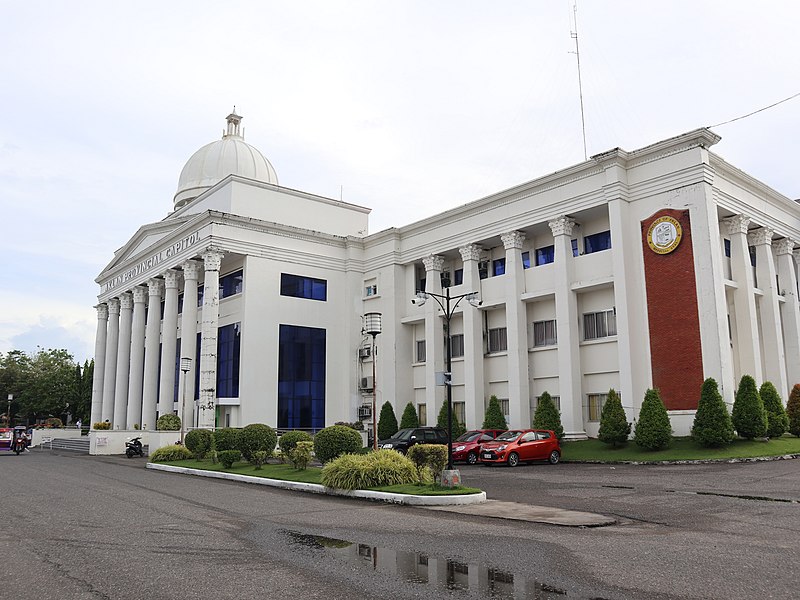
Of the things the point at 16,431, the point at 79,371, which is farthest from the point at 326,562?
the point at 79,371

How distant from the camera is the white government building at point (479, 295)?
28188mm

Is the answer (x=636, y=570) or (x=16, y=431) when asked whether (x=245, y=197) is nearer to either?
(x=16, y=431)

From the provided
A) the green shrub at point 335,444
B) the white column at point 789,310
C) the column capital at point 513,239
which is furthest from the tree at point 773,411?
the green shrub at point 335,444

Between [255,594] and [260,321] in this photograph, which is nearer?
[255,594]

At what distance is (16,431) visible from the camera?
1566 inches

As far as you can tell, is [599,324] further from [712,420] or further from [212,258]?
[212,258]

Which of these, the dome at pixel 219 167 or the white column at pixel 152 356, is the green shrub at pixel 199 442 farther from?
the dome at pixel 219 167

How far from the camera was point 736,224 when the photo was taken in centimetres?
3048

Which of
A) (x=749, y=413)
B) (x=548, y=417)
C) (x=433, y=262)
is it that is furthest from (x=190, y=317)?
(x=749, y=413)

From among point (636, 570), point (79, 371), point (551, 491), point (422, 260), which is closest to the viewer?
point (636, 570)

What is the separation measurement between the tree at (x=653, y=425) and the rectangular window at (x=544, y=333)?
701 centimetres

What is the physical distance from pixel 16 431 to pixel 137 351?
961 cm

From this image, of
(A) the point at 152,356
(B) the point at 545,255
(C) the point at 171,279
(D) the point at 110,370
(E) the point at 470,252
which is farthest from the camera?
(D) the point at 110,370

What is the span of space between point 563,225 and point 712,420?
11287mm
